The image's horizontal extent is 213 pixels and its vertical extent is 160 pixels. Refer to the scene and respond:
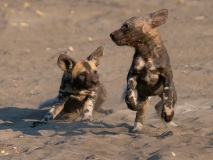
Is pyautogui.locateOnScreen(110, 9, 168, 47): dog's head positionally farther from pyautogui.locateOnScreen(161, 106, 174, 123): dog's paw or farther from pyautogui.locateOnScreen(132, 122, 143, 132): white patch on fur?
pyautogui.locateOnScreen(132, 122, 143, 132): white patch on fur

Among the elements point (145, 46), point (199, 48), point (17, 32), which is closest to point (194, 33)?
point (199, 48)

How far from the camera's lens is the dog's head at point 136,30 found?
822 cm

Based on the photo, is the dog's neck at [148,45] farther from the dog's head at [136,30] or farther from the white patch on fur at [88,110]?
the white patch on fur at [88,110]

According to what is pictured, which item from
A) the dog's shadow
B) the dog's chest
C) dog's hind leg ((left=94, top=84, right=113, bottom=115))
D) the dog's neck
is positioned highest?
Answer: the dog's neck

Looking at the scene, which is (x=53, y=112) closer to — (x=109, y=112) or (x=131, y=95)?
(x=109, y=112)

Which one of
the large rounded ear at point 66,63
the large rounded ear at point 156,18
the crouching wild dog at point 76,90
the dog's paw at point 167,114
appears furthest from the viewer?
the large rounded ear at point 66,63

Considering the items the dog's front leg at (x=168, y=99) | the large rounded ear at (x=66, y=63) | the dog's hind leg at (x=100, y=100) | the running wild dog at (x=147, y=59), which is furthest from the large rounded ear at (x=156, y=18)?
the dog's hind leg at (x=100, y=100)

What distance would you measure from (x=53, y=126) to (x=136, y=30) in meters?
1.57

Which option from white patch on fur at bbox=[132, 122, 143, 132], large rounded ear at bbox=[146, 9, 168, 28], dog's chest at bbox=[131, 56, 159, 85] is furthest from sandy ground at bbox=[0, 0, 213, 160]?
large rounded ear at bbox=[146, 9, 168, 28]

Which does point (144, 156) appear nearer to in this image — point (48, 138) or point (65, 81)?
point (48, 138)

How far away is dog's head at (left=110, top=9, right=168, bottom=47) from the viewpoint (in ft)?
27.0

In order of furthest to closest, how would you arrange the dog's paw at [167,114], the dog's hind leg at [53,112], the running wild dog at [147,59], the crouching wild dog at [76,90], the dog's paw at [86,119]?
1. the crouching wild dog at [76,90]
2. the dog's hind leg at [53,112]
3. the dog's paw at [86,119]
4. the running wild dog at [147,59]
5. the dog's paw at [167,114]

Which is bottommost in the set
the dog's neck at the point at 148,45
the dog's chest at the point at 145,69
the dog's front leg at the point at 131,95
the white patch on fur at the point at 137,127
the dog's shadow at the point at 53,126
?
the dog's shadow at the point at 53,126

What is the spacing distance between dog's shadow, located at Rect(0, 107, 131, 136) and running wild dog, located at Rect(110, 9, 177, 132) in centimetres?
57
